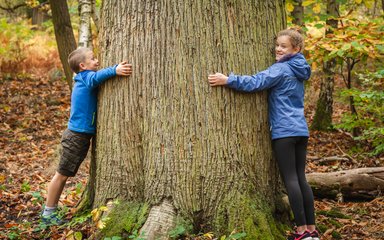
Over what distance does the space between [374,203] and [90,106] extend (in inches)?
139

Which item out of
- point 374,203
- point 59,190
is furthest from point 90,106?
point 374,203

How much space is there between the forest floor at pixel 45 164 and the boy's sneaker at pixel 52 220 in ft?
0.23

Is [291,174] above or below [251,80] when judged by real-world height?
below

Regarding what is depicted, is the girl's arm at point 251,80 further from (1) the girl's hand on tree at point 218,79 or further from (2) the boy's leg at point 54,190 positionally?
(2) the boy's leg at point 54,190

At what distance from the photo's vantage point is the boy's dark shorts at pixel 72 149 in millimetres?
4414

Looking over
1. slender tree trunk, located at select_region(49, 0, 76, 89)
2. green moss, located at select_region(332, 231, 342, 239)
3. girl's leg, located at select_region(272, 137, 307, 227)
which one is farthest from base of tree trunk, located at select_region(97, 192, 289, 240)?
slender tree trunk, located at select_region(49, 0, 76, 89)

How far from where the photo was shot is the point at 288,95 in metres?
3.94

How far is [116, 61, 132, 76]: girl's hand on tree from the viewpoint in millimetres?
3842

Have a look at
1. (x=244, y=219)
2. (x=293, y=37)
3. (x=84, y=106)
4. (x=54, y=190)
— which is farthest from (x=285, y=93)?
(x=54, y=190)

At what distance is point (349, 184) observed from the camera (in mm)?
5348

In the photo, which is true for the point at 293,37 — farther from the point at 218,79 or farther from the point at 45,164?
the point at 45,164

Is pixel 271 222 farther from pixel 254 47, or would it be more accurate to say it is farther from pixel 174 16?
pixel 174 16

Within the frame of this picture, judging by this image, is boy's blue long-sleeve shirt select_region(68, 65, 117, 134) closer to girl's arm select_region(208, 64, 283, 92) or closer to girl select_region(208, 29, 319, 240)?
girl's arm select_region(208, 64, 283, 92)

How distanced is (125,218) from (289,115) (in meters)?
1.72
